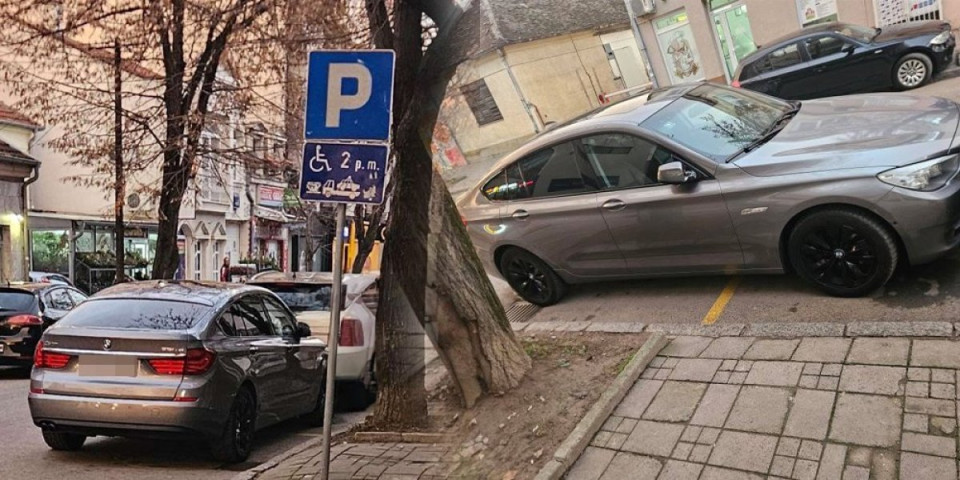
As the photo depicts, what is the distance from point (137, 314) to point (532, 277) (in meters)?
3.28

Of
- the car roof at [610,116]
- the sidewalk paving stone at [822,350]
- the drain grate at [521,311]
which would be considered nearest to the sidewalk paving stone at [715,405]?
the sidewalk paving stone at [822,350]

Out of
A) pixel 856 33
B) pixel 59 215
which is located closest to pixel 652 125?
pixel 856 33

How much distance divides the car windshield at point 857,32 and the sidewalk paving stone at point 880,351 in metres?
1.90

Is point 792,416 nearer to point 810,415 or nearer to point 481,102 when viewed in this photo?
point 810,415

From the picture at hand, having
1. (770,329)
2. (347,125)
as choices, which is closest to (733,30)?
(770,329)

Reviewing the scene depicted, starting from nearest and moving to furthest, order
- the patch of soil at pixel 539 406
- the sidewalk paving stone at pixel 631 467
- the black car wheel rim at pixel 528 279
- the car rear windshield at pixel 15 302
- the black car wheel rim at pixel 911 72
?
Answer: the sidewalk paving stone at pixel 631 467 < the black car wheel rim at pixel 911 72 < the patch of soil at pixel 539 406 < the black car wheel rim at pixel 528 279 < the car rear windshield at pixel 15 302

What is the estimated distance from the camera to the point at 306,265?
29141 mm

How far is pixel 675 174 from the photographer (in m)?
5.70

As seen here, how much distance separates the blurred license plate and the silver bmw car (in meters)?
2.86

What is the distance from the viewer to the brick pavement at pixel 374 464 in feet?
17.8

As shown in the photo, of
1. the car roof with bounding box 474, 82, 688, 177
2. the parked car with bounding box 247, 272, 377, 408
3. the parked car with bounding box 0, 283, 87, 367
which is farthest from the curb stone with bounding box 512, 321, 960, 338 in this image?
the parked car with bounding box 0, 283, 87, 367

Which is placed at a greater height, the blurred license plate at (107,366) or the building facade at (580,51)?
the building facade at (580,51)

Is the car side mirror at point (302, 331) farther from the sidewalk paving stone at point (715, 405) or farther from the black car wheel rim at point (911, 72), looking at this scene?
the black car wheel rim at point (911, 72)

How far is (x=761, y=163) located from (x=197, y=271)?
100 feet
